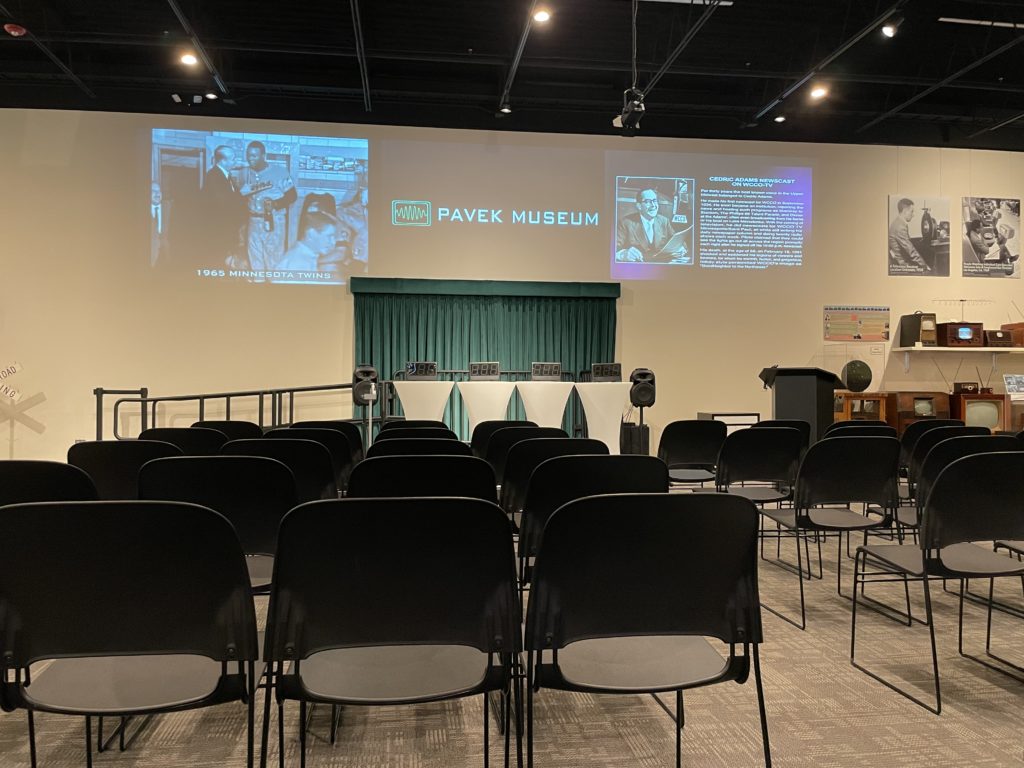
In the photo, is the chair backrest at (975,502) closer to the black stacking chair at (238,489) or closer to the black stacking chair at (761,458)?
the black stacking chair at (761,458)

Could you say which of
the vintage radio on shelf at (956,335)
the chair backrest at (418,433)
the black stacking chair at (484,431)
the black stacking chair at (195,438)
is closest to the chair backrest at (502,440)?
the chair backrest at (418,433)

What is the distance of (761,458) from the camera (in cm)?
390

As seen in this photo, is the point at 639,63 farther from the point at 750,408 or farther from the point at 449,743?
the point at 449,743

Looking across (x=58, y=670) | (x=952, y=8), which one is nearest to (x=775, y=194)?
(x=952, y=8)

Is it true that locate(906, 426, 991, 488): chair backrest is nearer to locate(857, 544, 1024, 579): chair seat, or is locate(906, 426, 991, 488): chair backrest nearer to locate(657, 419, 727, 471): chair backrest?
locate(657, 419, 727, 471): chair backrest

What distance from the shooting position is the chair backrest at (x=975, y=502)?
2.25m

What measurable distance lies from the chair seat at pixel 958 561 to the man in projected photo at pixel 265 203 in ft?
25.9

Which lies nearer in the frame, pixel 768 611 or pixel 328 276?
pixel 768 611

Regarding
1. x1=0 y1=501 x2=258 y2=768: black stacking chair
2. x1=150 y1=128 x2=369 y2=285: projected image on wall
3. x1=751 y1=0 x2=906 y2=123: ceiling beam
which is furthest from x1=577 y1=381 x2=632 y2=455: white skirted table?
x1=0 y1=501 x2=258 y2=768: black stacking chair

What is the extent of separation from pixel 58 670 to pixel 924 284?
A: 10893 millimetres

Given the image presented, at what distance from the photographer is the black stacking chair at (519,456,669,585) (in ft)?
7.56

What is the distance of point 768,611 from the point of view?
3.27 meters

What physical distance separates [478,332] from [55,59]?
564 centimetres

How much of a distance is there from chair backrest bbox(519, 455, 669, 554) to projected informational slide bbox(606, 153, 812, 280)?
7.15 meters
